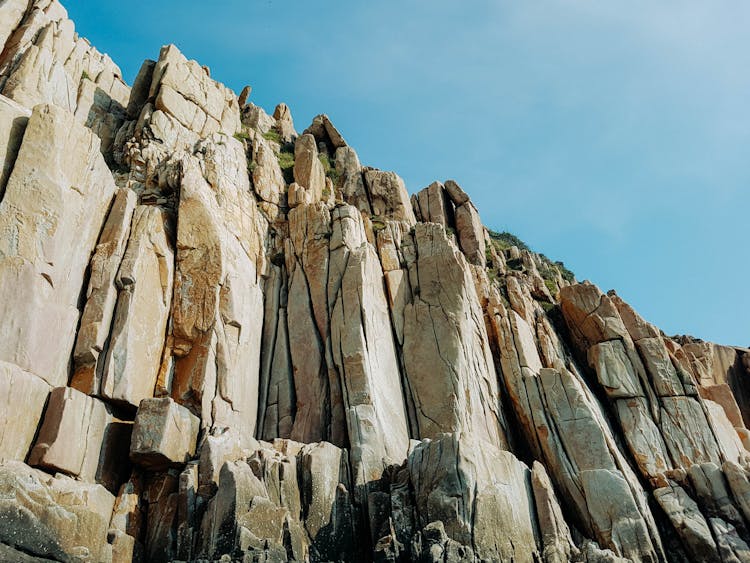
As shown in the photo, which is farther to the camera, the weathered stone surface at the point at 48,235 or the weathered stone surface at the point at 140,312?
the weathered stone surface at the point at 140,312

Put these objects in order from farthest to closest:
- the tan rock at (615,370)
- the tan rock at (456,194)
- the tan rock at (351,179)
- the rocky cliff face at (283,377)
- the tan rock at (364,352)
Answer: the tan rock at (456,194), the tan rock at (351,179), the tan rock at (615,370), the tan rock at (364,352), the rocky cliff face at (283,377)

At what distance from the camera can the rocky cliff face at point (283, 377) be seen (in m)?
20.5

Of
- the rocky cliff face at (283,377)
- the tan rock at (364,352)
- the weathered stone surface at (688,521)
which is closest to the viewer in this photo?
the rocky cliff face at (283,377)

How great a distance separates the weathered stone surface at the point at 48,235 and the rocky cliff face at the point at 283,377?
89mm

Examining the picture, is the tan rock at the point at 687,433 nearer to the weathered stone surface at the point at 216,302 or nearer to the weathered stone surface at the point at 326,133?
the weathered stone surface at the point at 216,302

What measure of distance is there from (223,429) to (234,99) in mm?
31080

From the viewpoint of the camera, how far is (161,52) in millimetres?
43781

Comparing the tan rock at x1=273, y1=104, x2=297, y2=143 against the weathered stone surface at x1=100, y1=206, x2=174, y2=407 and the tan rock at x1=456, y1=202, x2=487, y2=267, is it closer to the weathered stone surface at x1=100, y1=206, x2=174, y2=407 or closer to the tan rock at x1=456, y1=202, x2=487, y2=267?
the tan rock at x1=456, y1=202, x2=487, y2=267

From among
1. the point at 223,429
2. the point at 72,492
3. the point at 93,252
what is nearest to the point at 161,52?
the point at 93,252

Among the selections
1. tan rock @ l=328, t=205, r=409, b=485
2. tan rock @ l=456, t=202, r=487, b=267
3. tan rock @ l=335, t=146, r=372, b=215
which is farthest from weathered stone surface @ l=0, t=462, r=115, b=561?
tan rock @ l=456, t=202, r=487, b=267

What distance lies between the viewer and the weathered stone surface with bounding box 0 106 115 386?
71.9 feet

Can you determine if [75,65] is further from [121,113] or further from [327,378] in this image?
[327,378]

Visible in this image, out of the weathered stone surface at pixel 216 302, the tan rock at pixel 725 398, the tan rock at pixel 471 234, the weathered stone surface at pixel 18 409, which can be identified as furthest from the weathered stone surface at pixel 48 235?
the tan rock at pixel 725 398

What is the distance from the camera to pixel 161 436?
2216 centimetres
